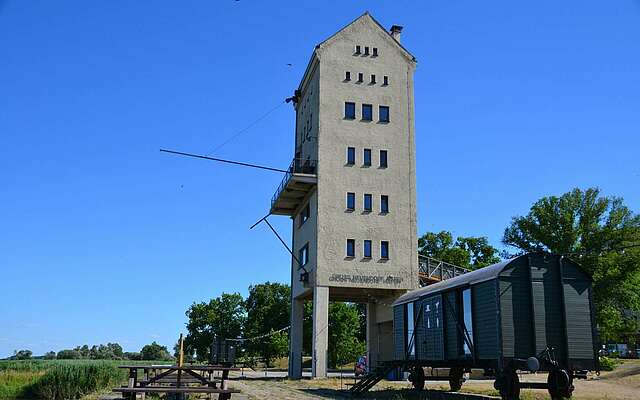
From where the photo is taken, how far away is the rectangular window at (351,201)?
122 feet

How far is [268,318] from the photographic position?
264 feet

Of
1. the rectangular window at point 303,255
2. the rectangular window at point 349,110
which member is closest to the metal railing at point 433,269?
the rectangular window at point 303,255

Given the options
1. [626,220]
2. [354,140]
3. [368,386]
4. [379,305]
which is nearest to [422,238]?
[626,220]

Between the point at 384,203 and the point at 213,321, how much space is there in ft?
166

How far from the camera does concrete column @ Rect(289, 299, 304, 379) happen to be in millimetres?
38562

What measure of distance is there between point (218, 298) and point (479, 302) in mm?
68718

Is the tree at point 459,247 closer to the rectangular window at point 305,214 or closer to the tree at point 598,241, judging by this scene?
the tree at point 598,241

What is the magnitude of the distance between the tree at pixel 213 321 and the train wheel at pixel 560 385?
68.1 metres

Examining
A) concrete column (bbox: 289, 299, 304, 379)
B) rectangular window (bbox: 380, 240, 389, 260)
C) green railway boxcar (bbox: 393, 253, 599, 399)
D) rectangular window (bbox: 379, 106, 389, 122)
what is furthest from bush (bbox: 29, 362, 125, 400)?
rectangular window (bbox: 379, 106, 389, 122)

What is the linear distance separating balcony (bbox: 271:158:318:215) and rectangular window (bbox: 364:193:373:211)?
3.19 meters

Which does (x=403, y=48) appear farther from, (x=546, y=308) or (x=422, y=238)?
(x=422, y=238)

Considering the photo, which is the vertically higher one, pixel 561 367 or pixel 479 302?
pixel 479 302

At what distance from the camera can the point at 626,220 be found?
5122cm

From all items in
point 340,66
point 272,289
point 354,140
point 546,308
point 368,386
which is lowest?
point 368,386
